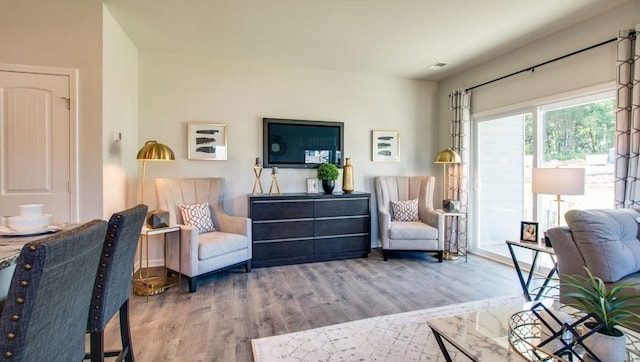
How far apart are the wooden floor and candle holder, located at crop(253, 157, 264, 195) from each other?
1078mm

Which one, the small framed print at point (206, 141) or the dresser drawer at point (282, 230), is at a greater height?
the small framed print at point (206, 141)

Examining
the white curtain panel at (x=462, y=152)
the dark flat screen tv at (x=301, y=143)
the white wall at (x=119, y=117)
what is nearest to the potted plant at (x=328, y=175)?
the dark flat screen tv at (x=301, y=143)

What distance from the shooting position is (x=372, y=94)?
4.94 meters

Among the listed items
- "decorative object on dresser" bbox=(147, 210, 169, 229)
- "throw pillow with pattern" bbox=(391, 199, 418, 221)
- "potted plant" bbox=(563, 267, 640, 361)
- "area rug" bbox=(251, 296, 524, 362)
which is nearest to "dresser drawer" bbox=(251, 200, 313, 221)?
"decorative object on dresser" bbox=(147, 210, 169, 229)

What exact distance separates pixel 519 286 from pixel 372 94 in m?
3.21

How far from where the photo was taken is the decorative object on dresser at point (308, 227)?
3.90 metres

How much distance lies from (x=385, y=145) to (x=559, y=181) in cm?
255

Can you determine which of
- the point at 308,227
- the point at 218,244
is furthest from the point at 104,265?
the point at 308,227

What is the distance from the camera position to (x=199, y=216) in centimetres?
369

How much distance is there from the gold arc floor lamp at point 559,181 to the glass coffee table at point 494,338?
4.69 ft

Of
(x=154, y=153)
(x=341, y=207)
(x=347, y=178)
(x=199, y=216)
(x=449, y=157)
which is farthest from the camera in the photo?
(x=347, y=178)

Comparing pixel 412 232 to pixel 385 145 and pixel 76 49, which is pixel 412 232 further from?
pixel 76 49

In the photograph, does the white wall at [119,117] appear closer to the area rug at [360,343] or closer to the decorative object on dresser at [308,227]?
the decorative object on dresser at [308,227]

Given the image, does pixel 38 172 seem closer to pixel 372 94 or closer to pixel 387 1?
pixel 387 1
